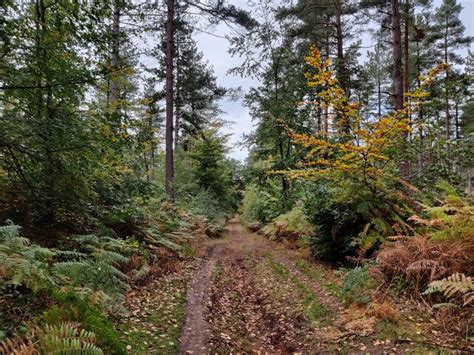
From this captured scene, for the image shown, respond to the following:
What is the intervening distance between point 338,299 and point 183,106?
1573cm

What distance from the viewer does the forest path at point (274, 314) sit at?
12.3 feet

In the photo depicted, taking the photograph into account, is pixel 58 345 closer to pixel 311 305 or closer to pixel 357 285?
pixel 311 305

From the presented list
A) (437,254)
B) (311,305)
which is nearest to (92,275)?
(311,305)

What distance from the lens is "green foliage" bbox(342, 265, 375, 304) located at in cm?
462

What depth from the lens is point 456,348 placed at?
299 centimetres

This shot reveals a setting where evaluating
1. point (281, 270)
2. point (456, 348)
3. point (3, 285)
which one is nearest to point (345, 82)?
point (281, 270)

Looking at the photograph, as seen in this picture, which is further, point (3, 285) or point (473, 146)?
point (473, 146)

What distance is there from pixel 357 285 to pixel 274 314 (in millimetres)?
1367

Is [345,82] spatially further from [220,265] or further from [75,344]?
[75,344]

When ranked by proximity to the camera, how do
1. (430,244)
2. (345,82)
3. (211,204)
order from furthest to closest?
1. (211,204)
2. (345,82)
3. (430,244)

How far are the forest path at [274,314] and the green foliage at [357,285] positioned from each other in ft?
0.67

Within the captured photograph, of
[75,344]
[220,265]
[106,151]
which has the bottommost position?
[220,265]

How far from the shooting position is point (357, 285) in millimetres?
4844

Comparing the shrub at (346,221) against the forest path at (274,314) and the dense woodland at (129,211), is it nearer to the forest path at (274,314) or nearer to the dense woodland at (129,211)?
the dense woodland at (129,211)
